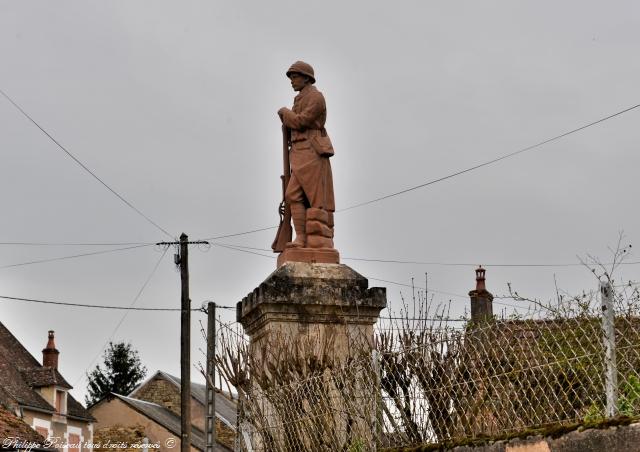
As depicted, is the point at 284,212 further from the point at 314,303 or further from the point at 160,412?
the point at 160,412

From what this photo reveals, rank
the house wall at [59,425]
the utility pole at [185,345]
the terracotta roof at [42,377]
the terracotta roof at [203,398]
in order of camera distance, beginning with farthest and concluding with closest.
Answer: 1. the terracotta roof at [203,398]
2. the terracotta roof at [42,377]
3. the house wall at [59,425]
4. the utility pole at [185,345]

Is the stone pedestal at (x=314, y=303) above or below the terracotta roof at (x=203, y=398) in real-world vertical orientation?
below

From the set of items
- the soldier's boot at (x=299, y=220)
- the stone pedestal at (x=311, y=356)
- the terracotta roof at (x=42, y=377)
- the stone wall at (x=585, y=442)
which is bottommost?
the stone wall at (x=585, y=442)

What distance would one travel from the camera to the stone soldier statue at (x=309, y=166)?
439 inches

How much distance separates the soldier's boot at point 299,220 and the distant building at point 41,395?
2406cm

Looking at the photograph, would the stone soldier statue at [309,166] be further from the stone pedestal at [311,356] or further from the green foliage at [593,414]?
the green foliage at [593,414]

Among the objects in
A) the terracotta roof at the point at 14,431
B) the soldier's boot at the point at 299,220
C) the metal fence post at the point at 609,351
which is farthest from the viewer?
the terracotta roof at the point at 14,431

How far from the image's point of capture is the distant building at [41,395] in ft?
114

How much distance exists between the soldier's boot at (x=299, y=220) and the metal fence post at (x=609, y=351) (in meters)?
5.99

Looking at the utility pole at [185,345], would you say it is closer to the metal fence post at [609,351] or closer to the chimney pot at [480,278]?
the chimney pot at [480,278]

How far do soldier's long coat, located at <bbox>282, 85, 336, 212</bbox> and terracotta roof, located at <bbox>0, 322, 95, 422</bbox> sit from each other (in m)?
24.2

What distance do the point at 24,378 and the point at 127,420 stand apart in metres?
4.71

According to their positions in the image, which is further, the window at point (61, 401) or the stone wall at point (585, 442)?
the window at point (61, 401)

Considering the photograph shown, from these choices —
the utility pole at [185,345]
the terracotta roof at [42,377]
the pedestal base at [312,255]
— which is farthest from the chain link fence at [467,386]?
the terracotta roof at [42,377]
